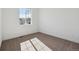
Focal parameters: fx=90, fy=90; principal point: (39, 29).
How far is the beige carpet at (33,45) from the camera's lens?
1.02 meters

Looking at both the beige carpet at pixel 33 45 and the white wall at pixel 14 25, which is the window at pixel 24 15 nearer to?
the white wall at pixel 14 25

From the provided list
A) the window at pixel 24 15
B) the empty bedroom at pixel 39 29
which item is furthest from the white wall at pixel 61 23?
the window at pixel 24 15

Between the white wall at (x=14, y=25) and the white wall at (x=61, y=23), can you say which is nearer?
the white wall at (x=14, y=25)

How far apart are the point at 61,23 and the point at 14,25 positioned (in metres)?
0.60

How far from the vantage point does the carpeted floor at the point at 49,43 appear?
993 mm

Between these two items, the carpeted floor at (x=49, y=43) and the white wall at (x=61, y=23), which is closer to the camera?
the carpeted floor at (x=49, y=43)

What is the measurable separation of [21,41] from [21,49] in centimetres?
9

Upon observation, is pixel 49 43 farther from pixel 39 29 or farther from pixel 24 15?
pixel 24 15

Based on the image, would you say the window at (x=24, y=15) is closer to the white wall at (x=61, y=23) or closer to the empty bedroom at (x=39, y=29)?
the empty bedroom at (x=39, y=29)

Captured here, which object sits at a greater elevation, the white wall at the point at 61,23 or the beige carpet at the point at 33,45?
the white wall at the point at 61,23

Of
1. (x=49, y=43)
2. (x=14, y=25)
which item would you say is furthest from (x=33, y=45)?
(x=14, y=25)

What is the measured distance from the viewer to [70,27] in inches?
48.3

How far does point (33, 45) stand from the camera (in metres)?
1.08
